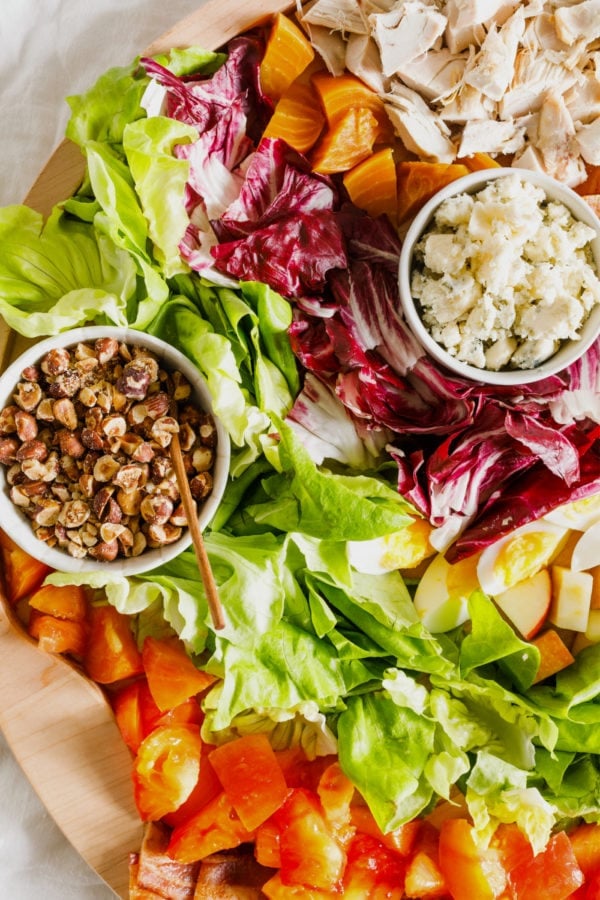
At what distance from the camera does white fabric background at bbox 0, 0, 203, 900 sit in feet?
6.91

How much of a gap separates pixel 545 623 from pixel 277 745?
1.93 ft

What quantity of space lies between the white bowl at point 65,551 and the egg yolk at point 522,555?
1.86 feet

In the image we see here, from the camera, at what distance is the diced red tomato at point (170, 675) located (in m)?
1.79

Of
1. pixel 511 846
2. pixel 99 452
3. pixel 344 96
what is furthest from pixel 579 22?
pixel 511 846

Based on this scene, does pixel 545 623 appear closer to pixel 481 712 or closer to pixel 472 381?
pixel 481 712

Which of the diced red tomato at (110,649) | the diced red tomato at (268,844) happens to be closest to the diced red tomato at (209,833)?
the diced red tomato at (268,844)

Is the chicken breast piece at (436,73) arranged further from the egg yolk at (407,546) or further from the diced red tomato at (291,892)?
the diced red tomato at (291,892)

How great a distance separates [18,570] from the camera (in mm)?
1823

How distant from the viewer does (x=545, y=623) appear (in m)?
1.90

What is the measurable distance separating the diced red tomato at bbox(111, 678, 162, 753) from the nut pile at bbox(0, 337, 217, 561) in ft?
1.09

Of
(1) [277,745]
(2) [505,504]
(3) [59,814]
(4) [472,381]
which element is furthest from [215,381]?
(3) [59,814]

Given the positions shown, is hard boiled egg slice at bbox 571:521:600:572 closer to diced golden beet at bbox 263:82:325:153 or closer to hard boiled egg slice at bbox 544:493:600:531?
hard boiled egg slice at bbox 544:493:600:531

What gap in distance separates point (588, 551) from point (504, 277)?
1.89 ft

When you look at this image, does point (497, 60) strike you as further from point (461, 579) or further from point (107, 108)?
point (461, 579)
